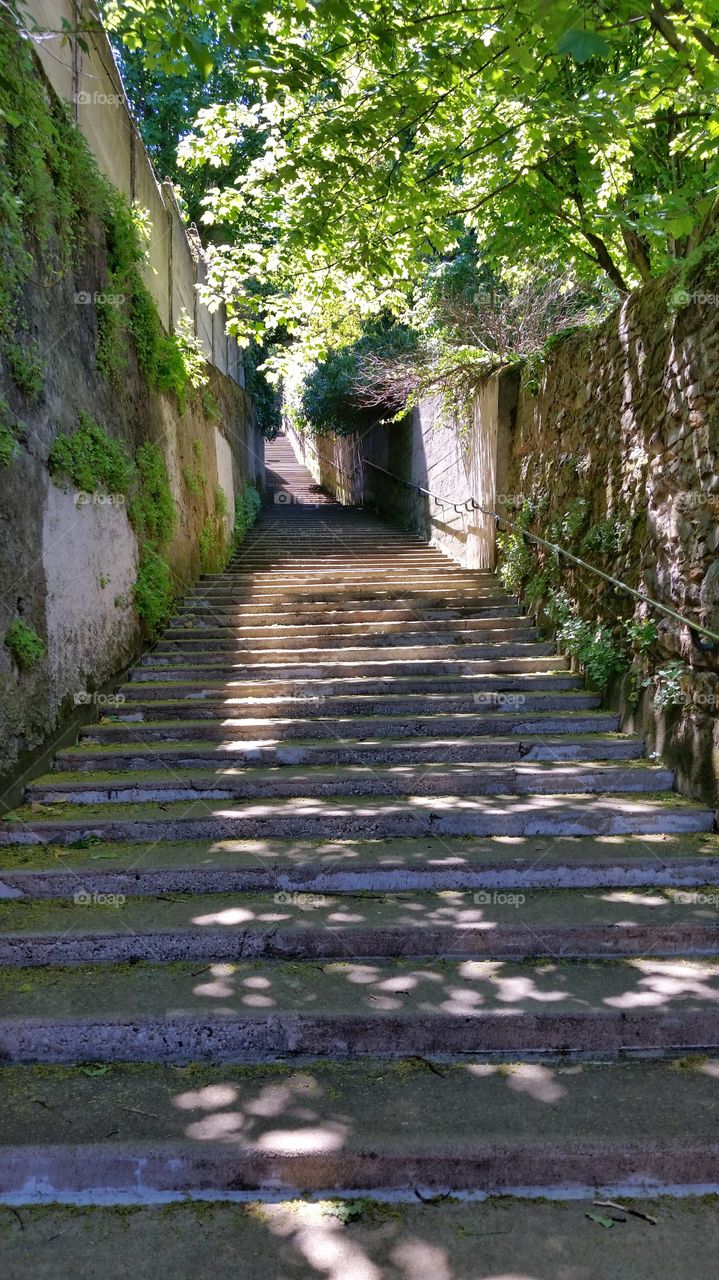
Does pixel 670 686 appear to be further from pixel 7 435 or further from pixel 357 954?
pixel 7 435

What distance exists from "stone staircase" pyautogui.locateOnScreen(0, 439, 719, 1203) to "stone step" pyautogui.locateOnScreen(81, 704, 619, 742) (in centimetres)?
2

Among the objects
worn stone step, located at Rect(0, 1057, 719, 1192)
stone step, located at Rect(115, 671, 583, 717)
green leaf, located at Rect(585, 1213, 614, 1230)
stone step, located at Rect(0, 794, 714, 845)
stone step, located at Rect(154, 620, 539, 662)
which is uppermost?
stone step, located at Rect(154, 620, 539, 662)

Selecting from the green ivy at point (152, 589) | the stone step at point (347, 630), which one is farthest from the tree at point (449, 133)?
the stone step at point (347, 630)

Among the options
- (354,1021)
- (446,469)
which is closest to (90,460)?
(354,1021)

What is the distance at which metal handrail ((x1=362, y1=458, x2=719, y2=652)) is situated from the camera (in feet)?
14.6

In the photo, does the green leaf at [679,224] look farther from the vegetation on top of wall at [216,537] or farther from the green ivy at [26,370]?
the vegetation on top of wall at [216,537]

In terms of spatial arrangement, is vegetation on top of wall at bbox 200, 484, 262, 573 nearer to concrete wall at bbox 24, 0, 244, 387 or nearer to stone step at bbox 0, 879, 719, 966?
concrete wall at bbox 24, 0, 244, 387

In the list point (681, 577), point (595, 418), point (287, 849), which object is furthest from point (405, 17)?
point (287, 849)

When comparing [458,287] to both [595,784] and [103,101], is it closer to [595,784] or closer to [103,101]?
[103,101]

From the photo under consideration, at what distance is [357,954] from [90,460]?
13.5 feet

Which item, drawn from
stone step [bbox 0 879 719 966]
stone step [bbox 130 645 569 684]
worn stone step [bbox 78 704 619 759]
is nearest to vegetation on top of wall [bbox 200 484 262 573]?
stone step [bbox 130 645 569 684]

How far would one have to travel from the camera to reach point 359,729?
A: 5703mm

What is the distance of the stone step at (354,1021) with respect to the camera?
2.82m

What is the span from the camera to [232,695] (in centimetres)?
637
